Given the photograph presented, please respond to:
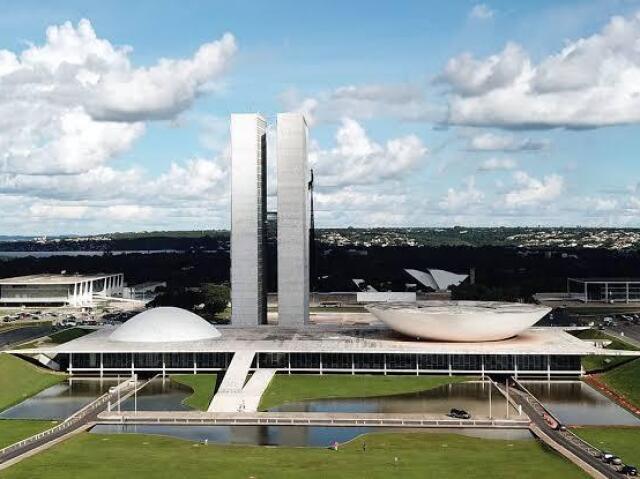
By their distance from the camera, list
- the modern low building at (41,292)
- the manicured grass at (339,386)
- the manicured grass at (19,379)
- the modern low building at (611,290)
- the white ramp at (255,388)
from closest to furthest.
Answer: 1. the white ramp at (255,388)
2. the manicured grass at (339,386)
3. the manicured grass at (19,379)
4. the modern low building at (611,290)
5. the modern low building at (41,292)

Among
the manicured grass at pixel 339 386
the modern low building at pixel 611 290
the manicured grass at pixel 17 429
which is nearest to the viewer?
the manicured grass at pixel 17 429

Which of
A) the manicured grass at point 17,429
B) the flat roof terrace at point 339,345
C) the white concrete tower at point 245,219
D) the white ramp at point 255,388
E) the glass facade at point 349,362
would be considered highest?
the white concrete tower at point 245,219

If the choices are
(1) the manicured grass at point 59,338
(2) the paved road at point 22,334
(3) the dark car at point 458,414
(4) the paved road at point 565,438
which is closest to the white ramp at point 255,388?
(3) the dark car at point 458,414

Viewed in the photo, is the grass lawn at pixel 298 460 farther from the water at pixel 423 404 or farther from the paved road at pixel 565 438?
the water at pixel 423 404

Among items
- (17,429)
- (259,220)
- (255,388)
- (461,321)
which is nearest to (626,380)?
(461,321)

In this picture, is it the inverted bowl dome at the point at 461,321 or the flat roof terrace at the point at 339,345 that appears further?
the inverted bowl dome at the point at 461,321

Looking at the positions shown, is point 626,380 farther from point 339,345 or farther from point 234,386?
point 234,386

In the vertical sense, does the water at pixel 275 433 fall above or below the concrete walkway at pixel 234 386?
below
